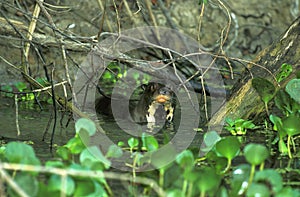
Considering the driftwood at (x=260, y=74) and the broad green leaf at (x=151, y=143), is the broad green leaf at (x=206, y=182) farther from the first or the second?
the driftwood at (x=260, y=74)

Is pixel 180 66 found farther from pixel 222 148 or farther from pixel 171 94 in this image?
pixel 222 148

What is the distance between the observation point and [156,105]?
261 inches

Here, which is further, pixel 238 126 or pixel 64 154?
pixel 238 126

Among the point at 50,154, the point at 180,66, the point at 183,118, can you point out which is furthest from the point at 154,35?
the point at 50,154

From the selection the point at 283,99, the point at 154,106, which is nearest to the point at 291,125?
the point at 283,99

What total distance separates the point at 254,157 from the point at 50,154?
1.79 metres

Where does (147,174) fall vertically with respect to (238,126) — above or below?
below

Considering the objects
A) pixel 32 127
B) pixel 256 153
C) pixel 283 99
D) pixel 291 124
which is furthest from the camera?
pixel 32 127

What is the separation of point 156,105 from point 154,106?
0.02 metres

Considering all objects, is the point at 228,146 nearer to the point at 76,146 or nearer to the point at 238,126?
the point at 76,146

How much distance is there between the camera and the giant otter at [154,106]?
656cm

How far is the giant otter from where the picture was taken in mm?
6562

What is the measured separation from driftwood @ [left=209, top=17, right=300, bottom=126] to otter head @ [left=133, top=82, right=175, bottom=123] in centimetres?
81

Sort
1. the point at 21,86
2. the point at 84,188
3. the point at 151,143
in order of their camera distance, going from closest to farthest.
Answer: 1. the point at 84,188
2. the point at 151,143
3. the point at 21,86
